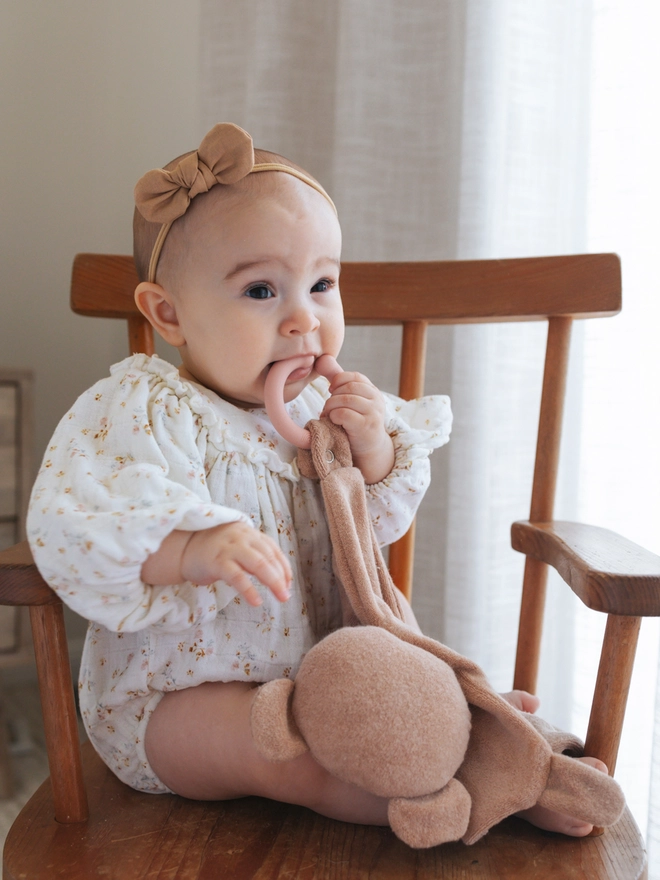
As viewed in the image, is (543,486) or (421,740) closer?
(421,740)

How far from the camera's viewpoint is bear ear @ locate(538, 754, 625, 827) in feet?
2.04

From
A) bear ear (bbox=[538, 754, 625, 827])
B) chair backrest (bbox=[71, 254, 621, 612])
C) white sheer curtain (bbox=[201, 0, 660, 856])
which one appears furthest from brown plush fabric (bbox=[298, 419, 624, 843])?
white sheer curtain (bbox=[201, 0, 660, 856])

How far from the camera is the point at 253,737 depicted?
647mm

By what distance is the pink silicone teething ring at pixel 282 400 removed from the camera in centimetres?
77

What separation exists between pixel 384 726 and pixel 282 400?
0.31 metres

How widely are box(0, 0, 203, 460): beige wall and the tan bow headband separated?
0.74 meters

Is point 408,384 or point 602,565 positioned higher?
point 408,384

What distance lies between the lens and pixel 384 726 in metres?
0.61

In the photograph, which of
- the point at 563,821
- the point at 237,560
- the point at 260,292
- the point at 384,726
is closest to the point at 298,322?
the point at 260,292

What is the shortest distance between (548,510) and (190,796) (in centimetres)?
48

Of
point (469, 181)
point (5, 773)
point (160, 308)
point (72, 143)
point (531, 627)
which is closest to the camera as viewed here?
point (160, 308)

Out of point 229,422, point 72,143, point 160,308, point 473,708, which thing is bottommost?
point 473,708

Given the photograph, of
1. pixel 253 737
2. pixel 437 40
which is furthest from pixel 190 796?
pixel 437 40

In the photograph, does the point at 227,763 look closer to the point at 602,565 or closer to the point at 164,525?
the point at 164,525
